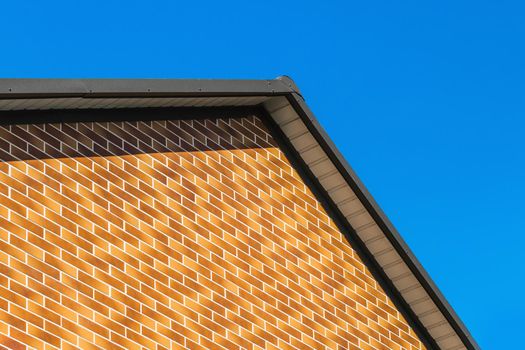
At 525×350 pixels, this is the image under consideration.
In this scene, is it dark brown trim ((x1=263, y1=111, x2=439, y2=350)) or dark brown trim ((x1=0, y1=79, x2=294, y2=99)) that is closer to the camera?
dark brown trim ((x1=0, y1=79, x2=294, y2=99))

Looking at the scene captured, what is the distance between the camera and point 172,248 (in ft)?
42.4

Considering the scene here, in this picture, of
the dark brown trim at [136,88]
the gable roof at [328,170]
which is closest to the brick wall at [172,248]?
the gable roof at [328,170]

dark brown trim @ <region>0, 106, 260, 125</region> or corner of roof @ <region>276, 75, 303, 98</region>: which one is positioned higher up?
corner of roof @ <region>276, 75, 303, 98</region>

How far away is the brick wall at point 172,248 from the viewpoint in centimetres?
1150

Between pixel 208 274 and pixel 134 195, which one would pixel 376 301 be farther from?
pixel 134 195

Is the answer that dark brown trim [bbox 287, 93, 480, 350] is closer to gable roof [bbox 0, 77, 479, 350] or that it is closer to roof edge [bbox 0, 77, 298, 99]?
gable roof [bbox 0, 77, 479, 350]

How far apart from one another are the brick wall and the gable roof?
0.77 feet

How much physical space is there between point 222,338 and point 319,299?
1983 mm

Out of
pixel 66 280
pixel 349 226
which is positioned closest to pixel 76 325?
pixel 66 280

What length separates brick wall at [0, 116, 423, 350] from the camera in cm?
1150

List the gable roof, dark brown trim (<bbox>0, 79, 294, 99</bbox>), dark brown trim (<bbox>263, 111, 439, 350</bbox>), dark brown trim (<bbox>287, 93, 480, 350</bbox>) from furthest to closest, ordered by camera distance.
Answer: dark brown trim (<bbox>263, 111, 439, 350</bbox>) → dark brown trim (<bbox>287, 93, 480, 350</bbox>) → the gable roof → dark brown trim (<bbox>0, 79, 294, 99</bbox>)

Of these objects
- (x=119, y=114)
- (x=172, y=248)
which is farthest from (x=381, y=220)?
(x=119, y=114)

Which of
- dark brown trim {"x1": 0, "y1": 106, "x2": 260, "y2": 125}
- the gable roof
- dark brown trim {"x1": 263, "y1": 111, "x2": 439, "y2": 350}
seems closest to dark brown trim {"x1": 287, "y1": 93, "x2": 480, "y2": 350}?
the gable roof

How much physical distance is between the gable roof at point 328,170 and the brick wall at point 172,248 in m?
0.23
